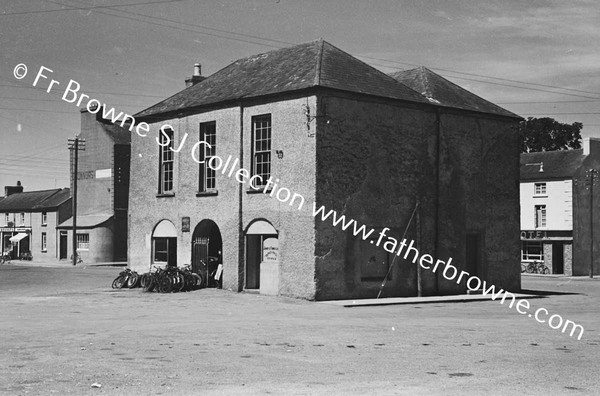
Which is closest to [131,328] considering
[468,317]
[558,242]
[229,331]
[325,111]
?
[229,331]

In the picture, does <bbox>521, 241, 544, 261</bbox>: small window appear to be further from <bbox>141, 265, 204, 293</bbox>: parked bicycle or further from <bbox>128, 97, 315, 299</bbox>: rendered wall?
<bbox>141, 265, 204, 293</bbox>: parked bicycle

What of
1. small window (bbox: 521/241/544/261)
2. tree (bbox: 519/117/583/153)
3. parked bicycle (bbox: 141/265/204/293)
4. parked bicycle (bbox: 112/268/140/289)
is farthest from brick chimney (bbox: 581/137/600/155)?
parked bicycle (bbox: 112/268/140/289)

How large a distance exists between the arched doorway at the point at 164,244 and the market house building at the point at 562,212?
3411cm

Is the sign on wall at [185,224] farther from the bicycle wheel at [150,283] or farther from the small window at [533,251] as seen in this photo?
the small window at [533,251]

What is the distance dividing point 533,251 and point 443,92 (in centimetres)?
3143

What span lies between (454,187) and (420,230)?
265cm

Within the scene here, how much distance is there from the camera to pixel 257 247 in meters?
28.5

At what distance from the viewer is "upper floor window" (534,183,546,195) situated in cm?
5799

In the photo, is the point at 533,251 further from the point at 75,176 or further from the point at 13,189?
the point at 13,189

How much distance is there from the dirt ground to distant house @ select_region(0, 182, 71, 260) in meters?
45.5

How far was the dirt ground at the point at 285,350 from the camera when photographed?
10328mm

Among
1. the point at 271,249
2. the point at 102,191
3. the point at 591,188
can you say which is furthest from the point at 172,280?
the point at 591,188

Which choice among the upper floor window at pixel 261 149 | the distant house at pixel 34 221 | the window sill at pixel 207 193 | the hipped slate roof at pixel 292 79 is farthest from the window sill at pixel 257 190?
the distant house at pixel 34 221

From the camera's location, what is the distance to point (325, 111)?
26.0 meters
